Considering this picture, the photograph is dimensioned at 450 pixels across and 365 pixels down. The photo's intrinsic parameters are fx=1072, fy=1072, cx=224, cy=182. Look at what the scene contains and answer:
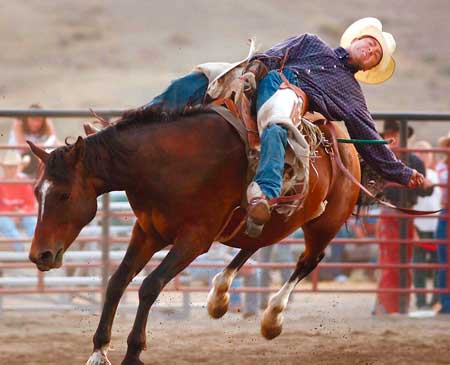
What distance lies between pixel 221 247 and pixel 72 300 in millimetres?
1256

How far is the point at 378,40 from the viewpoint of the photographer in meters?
6.09

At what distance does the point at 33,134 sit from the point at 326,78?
10.7ft

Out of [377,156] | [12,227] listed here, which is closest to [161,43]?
[12,227]

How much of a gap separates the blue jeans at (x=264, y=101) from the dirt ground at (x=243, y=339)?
151 cm

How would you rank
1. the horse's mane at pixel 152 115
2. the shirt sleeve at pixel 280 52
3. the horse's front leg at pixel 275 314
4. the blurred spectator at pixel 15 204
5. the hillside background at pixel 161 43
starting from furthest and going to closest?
the hillside background at pixel 161 43 < the blurred spectator at pixel 15 204 < the horse's front leg at pixel 275 314 < the shirt sleeve at pixel 280 52 < the horse's mane at pixel 152 115

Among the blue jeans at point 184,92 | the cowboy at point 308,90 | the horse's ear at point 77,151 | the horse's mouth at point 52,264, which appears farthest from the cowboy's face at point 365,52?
the horse's mouth at point 52,264

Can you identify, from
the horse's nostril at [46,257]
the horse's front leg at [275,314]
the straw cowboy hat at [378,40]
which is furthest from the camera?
the horse's front leg at [275,314]

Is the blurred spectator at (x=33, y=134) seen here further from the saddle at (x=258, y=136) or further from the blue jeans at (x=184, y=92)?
the saddle at (x=258, y=136)

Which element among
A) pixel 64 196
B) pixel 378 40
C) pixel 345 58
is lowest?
pixel 64 196

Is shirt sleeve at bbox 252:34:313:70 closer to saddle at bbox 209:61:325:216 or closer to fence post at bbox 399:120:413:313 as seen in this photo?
saddle at bbox 209:61:325:216

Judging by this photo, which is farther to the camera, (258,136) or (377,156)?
(377,156)

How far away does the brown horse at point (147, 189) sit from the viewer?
16.9 feet

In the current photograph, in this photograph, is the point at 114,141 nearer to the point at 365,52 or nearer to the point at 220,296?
the point at 220,296

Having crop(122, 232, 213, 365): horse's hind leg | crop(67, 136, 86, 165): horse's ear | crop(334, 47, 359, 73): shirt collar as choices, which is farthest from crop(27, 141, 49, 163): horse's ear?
crop(334, 47, 359, 73): shirt collar
